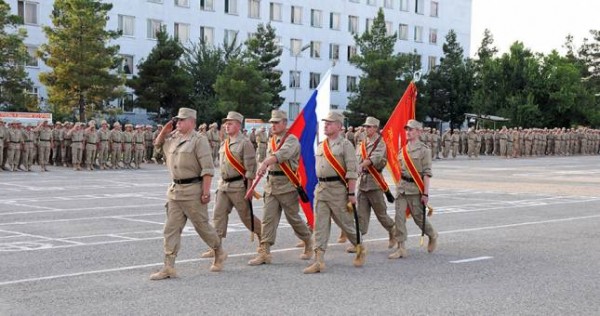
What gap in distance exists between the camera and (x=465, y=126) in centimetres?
8288

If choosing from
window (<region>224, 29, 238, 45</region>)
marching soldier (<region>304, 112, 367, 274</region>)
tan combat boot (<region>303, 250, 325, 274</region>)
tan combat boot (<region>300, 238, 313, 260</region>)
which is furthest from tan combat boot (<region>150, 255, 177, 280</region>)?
window (<region>224, 29, 238, 45</region>)

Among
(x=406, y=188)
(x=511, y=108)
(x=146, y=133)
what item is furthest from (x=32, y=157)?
(x=511, y=108)

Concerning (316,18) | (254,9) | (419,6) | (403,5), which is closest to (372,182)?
(254,9)

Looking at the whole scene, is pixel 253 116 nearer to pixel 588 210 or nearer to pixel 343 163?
pixel 588 210

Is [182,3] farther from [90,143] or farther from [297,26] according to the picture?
[90,143]

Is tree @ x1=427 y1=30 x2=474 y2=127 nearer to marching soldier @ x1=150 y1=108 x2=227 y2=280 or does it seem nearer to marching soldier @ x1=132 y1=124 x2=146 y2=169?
marching soldier @ x1=132 y1=124 x2=146 y2=169

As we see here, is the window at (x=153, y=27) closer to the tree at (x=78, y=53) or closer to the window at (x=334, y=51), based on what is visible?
the tree at (x=78, y=53)

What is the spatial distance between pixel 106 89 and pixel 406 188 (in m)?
38.9

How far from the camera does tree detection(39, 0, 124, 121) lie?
152 feet

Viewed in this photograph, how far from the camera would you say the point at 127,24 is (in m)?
62.3

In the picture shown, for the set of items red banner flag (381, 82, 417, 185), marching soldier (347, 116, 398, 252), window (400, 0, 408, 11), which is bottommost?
marching soldier (347, 116, 398, 252)

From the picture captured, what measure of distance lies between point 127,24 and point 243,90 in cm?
1434

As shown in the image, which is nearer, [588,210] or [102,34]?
[588,210]

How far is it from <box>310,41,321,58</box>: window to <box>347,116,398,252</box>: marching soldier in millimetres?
65269
